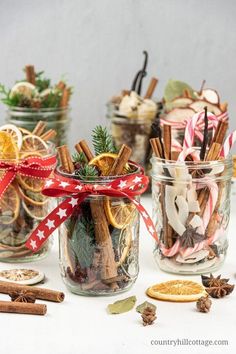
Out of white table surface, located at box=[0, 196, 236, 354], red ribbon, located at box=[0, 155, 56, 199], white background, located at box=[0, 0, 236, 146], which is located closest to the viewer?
white table surface, located at box=[0, 196, 236, 354]

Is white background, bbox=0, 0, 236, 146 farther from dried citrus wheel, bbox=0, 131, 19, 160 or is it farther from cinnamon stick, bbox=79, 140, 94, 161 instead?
cinnamon stick, bbox=79, 140, 94, 161


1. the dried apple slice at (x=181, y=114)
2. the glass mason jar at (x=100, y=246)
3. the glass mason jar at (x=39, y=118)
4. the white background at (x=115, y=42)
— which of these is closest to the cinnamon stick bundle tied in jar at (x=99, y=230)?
the glass mason jar at (x=100, y=246)

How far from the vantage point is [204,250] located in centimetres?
168

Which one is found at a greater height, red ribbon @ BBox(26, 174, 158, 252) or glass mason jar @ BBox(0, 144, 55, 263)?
red ribbon @ BBox(26, 174, 158, 252)

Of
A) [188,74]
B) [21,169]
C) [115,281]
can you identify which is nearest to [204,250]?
[115,281]

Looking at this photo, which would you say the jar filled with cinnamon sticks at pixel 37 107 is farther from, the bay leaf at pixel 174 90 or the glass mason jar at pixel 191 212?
the glass mason jar at pixel 191 212

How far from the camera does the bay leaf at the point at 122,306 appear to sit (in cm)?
151

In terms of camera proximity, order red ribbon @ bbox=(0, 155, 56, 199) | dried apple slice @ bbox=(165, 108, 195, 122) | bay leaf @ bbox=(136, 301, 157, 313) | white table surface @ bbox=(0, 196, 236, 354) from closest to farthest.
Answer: white table surface @ bbox=(0, 196, 236, 354) → bay leaf @ bbox=(136, 301, 157, 313) → red ribbon @ bbox=(0, 155, 56, 199) → dried apple slice @ bbox=(165, 108, 195, 122)

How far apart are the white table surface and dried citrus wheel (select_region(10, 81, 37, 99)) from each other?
2.76ft

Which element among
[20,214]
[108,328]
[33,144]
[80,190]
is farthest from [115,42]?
[108,328]

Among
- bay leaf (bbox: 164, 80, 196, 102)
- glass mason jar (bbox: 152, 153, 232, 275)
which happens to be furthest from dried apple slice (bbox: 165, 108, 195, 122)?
glass mason jar (bbox: 152, 153, 232, 275)

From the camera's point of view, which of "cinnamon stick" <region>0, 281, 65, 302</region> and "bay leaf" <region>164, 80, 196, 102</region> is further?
"bay leaf" <region>164, 80, 196, 102</region>

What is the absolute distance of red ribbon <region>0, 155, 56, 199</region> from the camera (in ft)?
5.68

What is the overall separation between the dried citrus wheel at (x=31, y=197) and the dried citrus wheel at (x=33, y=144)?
9cm
